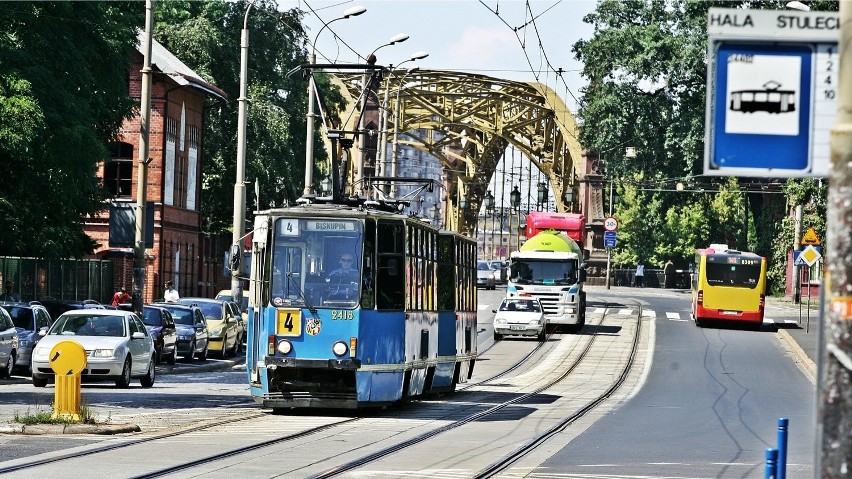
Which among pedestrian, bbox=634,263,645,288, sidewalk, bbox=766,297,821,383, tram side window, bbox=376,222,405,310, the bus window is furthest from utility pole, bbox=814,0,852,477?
pedestrian, bbox=634,263,645,288

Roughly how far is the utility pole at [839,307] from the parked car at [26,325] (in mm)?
28211

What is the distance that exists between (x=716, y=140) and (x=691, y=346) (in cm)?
4462

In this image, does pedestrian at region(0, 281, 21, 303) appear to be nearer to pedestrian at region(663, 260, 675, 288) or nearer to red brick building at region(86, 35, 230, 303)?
red brick building at region(86, 35, 230, 303)

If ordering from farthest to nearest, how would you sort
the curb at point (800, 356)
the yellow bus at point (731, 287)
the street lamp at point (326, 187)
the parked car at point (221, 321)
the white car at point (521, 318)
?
the yellow bus at point (731, 287) < the white car at point (521, 318) < the parked car at point (221, 321) < the curb at point (800, 356) < the street lamp at point (326, 187)

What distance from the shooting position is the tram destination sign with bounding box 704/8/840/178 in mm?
6562

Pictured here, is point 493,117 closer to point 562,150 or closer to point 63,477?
point 562,150

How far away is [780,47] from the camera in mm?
6629

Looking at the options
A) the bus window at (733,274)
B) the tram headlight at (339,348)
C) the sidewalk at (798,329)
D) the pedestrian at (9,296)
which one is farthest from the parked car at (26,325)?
the bus window at (733,274)

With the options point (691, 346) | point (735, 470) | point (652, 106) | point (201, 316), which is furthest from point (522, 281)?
point (735, 470)

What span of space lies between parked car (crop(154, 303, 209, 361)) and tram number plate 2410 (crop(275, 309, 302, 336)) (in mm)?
17433

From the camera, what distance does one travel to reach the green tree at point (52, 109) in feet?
111

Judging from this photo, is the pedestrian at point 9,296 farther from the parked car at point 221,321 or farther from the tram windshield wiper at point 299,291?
the tram windshield wiper at point 299,291

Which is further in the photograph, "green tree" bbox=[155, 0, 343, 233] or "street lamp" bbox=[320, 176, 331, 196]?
"green tree" bbox=[155, 0, 343, 233]

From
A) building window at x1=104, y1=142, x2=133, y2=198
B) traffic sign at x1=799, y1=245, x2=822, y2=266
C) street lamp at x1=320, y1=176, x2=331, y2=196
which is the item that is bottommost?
traffic sign at x1=799, y1=245, x2=822, y2=266
